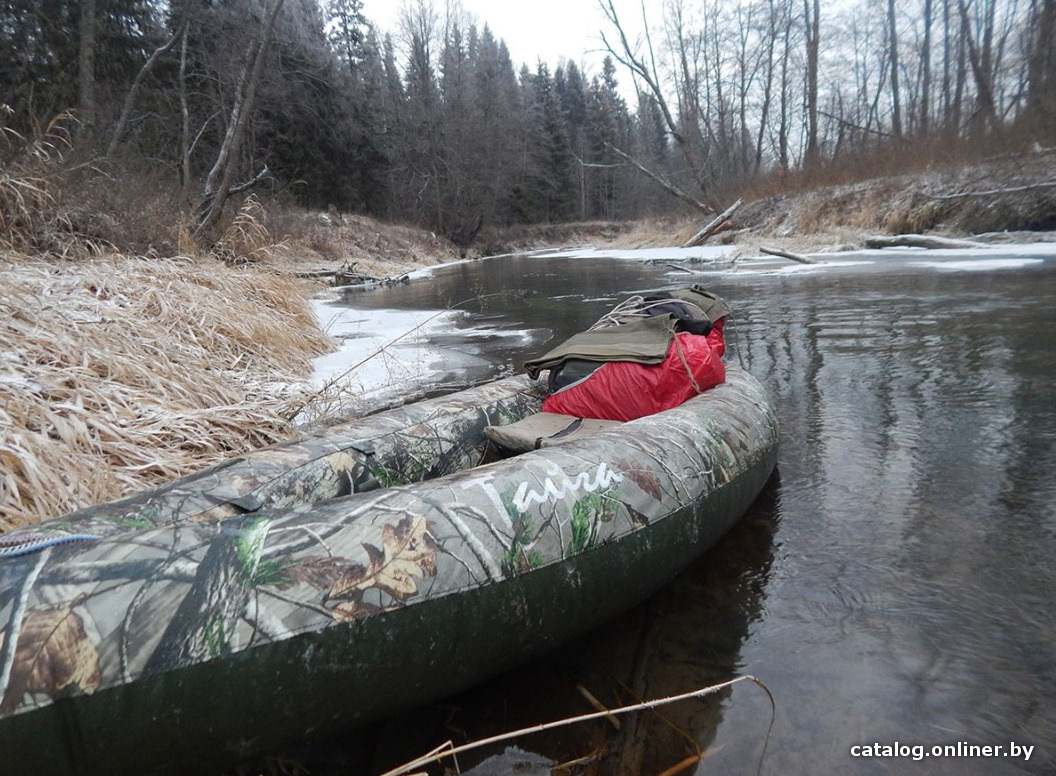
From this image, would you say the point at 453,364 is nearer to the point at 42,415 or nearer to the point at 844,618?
the point at 42,415

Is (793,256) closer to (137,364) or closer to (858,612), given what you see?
(858,612)

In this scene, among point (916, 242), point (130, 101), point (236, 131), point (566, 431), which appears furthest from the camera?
point (916, 242)

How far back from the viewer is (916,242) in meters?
12.6

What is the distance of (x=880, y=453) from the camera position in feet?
11.0

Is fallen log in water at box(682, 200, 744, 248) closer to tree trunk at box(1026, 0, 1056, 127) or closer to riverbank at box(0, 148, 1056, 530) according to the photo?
tree trunk at box(1026, 0, 1056, 127)

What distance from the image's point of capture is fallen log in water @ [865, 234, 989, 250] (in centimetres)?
1169

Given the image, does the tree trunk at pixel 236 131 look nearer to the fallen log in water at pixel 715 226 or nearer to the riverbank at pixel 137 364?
the riverbank at pixel 137 364

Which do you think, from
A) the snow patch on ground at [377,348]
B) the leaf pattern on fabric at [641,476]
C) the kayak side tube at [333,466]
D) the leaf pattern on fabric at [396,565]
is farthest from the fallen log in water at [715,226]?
the leaf pattern on fabric at [396,565]

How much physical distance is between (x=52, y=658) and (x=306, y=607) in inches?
18.0

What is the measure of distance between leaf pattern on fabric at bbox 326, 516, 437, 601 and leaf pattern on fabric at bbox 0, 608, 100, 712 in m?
0.46

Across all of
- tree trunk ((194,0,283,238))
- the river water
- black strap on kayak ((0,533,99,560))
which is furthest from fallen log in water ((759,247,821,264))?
black strap on kayak ((0,533,99,560))

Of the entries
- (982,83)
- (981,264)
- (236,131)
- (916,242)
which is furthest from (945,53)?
(236,131)

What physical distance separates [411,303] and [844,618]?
33.0 ft

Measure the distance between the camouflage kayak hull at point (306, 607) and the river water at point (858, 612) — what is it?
0.24m
